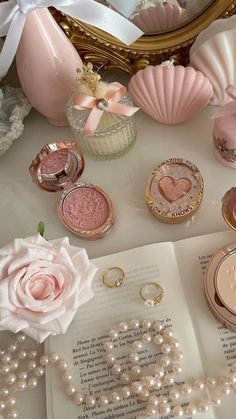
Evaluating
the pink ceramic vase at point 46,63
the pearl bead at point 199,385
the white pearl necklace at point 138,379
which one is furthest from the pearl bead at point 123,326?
the pink ceramic vase at point 46,63

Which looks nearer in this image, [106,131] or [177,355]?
[177,355]

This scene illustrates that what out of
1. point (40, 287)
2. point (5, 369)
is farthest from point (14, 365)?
point (40, 287)

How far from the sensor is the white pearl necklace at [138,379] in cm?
55

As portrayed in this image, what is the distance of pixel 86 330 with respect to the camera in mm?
613

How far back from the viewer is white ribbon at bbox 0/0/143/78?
2.00ft

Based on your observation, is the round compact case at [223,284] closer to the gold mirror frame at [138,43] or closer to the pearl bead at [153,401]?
the pearl bead at [153,401]

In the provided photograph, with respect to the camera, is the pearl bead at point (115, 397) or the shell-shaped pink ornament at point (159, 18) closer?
the pearl bead at point (115, 397)

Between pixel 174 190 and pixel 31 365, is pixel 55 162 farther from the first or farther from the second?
pixel 31 365

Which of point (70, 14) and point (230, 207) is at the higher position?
point (70, 14)

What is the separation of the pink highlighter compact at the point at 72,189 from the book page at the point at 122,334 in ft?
0.19

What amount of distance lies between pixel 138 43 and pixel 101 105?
132 millimetres

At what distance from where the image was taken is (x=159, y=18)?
2.31 feet

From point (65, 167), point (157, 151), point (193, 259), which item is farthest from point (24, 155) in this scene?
point (193, 259)

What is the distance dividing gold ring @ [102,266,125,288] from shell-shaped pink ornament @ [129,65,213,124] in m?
0.23
